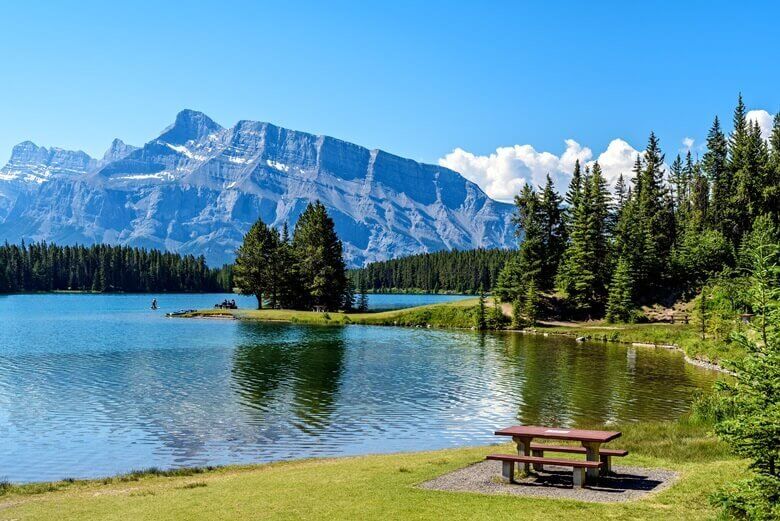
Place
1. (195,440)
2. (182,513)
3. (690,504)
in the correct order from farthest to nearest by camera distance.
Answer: (195,440), (182,513), (690,504)

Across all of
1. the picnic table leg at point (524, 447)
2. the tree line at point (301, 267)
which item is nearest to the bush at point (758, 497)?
the picnic table leg at point (524, 447)

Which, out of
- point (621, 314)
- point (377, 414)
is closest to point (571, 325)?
point (621, 314)

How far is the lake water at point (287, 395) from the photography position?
33062 mm

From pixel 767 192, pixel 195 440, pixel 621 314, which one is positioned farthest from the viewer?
pixel 767 192

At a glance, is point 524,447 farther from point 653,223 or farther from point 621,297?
point 653,223

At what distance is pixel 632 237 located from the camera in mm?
112688

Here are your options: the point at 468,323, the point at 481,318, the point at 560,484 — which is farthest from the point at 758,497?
the point at 468,323

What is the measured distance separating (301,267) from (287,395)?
8650 cm

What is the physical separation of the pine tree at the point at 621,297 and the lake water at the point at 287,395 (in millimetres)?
20054

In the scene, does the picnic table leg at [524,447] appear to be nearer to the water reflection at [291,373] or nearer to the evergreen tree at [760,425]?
the evergreen tree at [760,425]

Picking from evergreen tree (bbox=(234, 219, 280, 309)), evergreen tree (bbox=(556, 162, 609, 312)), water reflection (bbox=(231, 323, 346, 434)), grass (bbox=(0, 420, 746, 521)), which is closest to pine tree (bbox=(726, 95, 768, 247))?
evergreen tree (bbox=(556, 162, 609, 312))

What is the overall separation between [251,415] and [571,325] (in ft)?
247

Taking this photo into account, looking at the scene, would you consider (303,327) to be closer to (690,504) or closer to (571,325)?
(571,325)

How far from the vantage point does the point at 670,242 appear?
128875 millimetres
